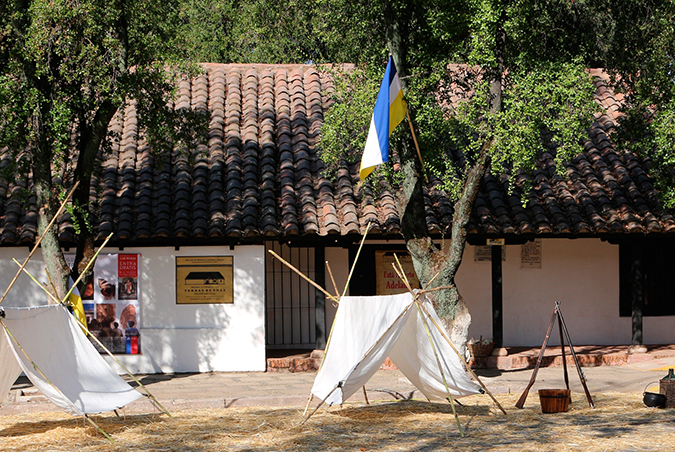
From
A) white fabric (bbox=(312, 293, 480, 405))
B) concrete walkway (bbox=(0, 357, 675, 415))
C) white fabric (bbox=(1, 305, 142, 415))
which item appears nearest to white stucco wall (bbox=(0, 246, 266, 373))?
concrete walkway (bbox=(0, 357, 675, 415))

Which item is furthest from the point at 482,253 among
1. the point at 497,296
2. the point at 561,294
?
the point at 561,294

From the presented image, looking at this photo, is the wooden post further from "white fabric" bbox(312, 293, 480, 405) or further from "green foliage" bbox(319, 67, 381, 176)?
"white fabric" bbox(312, 293, 480, 405)

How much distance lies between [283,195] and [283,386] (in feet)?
11.0

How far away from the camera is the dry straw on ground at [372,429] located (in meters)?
7.77

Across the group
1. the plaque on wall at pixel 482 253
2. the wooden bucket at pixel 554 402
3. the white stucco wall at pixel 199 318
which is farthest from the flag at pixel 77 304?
the plaque on wall at pixel 482 253

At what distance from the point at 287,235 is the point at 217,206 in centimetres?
144

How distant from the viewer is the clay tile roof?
39.4ft

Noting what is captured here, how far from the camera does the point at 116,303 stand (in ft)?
40.6

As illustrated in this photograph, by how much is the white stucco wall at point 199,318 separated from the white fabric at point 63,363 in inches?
138

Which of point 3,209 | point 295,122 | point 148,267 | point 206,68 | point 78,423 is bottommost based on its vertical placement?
point 78,423

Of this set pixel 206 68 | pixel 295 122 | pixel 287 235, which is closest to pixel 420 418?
pixel 287 235

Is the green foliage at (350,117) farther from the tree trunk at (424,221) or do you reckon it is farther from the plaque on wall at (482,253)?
the plaque on wall at (482,253)

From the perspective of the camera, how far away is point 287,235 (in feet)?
39.2

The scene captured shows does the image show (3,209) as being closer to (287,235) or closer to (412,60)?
(287,235)
